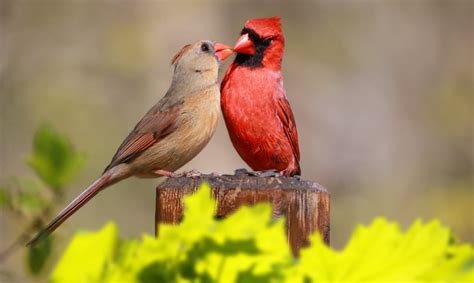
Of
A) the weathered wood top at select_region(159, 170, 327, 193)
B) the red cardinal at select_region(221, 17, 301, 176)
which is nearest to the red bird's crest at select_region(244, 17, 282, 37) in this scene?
the red cardinal at select_region(221, 17, 301, 176)

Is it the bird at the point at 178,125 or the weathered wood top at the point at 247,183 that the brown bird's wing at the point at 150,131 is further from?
the weathered wood top at the point at 247,183

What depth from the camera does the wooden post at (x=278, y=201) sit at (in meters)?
2.12

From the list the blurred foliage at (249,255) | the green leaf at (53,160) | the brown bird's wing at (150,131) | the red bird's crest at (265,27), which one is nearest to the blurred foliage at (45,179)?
the green leaf at (53,160)

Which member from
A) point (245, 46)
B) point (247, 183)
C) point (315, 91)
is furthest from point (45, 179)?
point (315, 91)

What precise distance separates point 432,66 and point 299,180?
1423 centimetres

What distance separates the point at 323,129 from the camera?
16953 mm

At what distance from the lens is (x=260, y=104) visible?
4.15 meters

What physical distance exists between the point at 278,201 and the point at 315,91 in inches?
605

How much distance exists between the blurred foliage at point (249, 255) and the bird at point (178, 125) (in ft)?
9.37

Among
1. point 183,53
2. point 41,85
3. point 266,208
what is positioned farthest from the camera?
point 41,85

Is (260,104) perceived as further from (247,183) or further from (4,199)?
(4,199)

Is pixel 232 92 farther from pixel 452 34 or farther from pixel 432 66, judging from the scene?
pixel 452 34

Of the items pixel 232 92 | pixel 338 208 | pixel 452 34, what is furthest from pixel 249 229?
pixel 452 34

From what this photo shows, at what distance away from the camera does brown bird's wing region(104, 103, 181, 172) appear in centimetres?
428
